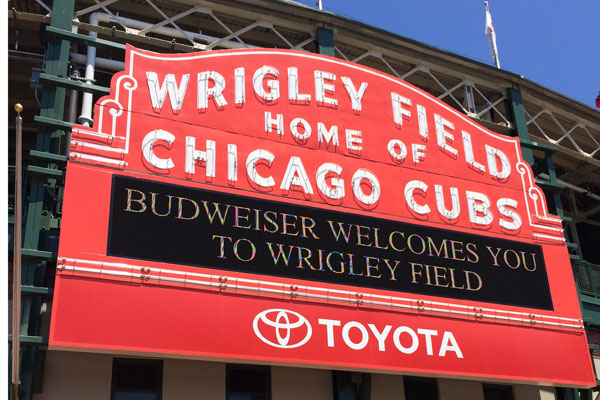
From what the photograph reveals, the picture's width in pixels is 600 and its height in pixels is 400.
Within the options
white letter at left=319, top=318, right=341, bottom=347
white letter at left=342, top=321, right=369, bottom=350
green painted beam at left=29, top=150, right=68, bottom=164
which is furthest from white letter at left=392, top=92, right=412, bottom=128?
green painted beam at left=29, top=150, right=68, bottom=164

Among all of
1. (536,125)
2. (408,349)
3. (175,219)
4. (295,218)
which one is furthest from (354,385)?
(536,125)

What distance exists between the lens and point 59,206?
50.1ft

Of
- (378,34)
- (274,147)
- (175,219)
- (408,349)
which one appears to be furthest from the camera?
(378,34)

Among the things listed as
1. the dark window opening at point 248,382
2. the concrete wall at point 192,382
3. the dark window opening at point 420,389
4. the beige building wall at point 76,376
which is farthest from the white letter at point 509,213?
the beige building wall at point 76,376

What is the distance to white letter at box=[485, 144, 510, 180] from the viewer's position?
18.8 m

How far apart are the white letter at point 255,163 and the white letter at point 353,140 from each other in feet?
6.55

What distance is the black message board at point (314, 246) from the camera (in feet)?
45.3

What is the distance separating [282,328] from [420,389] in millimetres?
4471

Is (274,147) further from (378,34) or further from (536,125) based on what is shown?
(536,125)

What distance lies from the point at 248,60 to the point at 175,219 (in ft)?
14.9

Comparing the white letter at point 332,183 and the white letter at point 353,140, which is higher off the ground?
the white letter at point 353,140

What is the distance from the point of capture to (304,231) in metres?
15.2

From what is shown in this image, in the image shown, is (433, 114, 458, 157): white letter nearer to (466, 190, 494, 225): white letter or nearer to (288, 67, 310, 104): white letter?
(466, 190, 494, 225): white letter

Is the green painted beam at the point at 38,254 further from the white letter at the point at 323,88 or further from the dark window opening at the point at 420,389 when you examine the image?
the dark window opening at the point at 420,389
